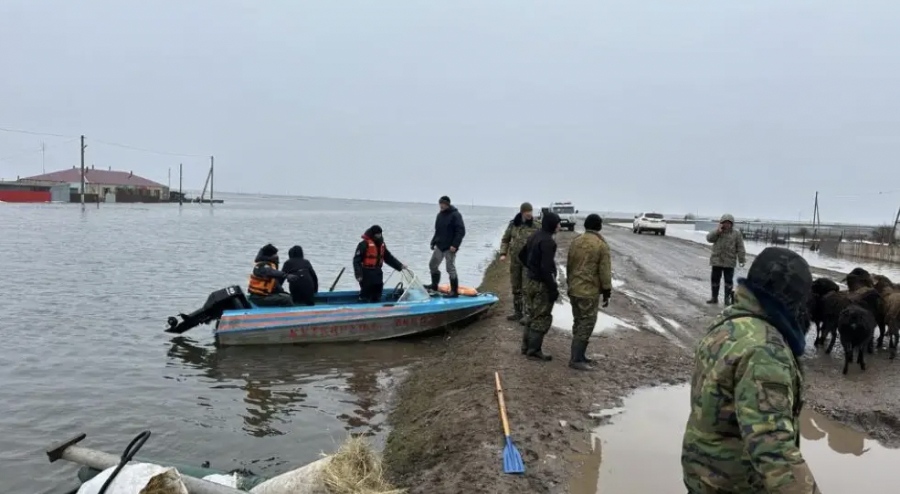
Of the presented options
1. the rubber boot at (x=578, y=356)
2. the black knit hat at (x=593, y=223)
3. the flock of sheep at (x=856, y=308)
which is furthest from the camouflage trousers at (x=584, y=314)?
the flock of sheep at (x=856, y=308)

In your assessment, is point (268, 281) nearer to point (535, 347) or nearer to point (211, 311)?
point (211, 311)

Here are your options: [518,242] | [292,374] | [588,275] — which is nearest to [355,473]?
[588,275]

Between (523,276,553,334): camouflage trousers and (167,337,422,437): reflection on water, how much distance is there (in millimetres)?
2224

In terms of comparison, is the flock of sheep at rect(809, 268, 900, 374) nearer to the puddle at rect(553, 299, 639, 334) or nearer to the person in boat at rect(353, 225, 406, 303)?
the puddle at rect(553, 299, 639, 334)

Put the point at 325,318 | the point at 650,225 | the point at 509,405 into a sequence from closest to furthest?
1. the point at 509,405
2. the point at 325,318
3. the point at 650,225

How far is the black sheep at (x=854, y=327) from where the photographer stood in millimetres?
7574

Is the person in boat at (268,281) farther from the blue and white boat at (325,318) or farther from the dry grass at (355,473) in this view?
the dry grass at (355,473)

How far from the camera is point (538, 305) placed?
7.38 meters

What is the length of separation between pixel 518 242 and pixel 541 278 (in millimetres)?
2252

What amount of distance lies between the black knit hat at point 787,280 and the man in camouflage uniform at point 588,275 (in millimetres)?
4782

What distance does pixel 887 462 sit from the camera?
5.18 metres

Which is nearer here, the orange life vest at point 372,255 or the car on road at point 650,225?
the orange life vest at point 372,255

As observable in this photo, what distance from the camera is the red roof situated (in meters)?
94.0

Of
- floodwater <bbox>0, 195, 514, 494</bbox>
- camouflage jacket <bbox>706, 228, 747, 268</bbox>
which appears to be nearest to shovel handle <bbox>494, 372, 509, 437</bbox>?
floodwater <bbox>0, 195, 514, 494</bbox>
